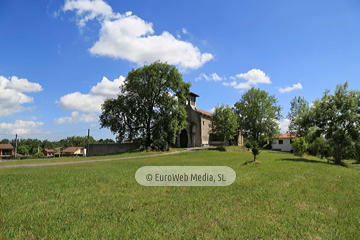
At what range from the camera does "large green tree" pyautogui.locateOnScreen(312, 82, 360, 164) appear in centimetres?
2383

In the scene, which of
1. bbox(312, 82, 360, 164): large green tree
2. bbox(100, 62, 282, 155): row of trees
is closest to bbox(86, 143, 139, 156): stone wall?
bbox(100, 62, 282, 155): row of trees

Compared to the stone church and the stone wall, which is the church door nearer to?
the stone church

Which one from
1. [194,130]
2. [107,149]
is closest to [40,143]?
[107,149]

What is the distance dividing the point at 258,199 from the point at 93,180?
7.63 m

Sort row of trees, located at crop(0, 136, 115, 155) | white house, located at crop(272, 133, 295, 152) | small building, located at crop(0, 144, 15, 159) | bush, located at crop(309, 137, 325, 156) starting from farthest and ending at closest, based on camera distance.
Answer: row of trees, located at crop(0, 136, 115, 155), small building, located at crop(0, 144, 15, 159), white house, located at crop(272, 133, 295, 152), bush, located at crop(309, 137, 325, 156)

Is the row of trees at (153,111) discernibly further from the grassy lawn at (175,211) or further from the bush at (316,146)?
the grassy lawn at (175,211)

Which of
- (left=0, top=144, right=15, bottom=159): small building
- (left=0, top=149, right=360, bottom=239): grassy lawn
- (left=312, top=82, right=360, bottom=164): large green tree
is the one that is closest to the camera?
(left=0, top=149, right=360, bottom=239): grassy lawn

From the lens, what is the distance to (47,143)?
124938 millimetres

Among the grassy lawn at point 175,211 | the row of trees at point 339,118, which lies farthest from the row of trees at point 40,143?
the grassy lawn at point 175,211

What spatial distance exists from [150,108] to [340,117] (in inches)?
1042

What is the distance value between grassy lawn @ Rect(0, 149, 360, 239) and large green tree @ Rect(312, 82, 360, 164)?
16783 mm

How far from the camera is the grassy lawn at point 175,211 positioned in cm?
514

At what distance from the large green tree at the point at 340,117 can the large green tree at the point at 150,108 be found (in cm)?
2002

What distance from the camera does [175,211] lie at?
6.52m
